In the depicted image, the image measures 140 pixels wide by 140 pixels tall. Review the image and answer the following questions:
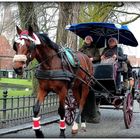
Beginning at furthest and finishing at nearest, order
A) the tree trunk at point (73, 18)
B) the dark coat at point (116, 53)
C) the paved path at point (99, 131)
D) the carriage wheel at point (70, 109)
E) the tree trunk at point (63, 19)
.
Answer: the tree trunk at point (63, 19)
the tree trunk at point (73, 18)
the dark coat at point (116, 53)
the carriage wheel at point (70, 109)
the paved path at point (99, 131)

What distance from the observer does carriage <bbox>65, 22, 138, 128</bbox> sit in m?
9.79

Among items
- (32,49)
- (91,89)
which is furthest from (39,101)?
(91,89)

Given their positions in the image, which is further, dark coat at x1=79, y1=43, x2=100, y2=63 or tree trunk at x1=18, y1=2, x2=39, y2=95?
tree trunk at x1=18, y1=2, x2=39, y2=95

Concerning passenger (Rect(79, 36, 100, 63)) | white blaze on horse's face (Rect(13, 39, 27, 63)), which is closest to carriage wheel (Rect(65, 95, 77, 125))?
passenger (Rect(79, 36, 100, 63))

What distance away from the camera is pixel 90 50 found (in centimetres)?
1033

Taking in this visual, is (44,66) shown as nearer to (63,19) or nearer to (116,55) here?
(116,55)

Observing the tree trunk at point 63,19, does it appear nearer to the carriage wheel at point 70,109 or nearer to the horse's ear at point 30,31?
the carriage wheel at point 70,109

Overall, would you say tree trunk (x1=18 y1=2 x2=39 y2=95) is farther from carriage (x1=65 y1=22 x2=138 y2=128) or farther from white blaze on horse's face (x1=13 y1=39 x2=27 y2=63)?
white blaze on horse's face (x1=13 y1=39 x2=27 y2=63)

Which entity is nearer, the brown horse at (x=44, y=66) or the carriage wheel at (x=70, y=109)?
the brown horse at (x=44, y=66)

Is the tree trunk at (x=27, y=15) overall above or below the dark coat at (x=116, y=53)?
above

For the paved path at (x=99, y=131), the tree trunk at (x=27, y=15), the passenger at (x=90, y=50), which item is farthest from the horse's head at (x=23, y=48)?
the tree trunk at (x=27, y=15)

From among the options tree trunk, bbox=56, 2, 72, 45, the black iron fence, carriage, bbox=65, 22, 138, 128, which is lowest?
the black iron fence

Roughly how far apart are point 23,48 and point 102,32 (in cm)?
421

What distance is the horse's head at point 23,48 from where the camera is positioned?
6789mm
